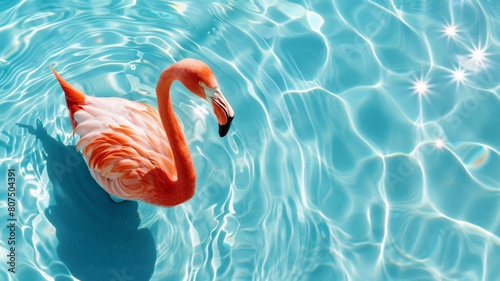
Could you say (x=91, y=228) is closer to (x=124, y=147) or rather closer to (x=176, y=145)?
(x=124, y=147)

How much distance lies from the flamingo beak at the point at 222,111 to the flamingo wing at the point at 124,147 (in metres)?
0.66

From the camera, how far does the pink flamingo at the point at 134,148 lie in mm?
3445

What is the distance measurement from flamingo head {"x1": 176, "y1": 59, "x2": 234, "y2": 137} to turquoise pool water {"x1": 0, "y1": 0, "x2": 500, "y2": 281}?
1.21 metres

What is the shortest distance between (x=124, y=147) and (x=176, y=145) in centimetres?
38

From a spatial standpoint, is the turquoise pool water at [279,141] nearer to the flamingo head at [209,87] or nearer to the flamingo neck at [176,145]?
the flamingo neck at [176,145]

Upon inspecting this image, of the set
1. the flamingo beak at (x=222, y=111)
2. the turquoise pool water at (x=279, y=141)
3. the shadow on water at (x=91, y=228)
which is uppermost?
the flamingo beak at (x=222, y=111)

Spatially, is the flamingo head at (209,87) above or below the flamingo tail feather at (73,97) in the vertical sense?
above

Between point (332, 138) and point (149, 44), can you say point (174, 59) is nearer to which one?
point (149, 44)

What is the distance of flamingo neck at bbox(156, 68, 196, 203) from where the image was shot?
3.26 m

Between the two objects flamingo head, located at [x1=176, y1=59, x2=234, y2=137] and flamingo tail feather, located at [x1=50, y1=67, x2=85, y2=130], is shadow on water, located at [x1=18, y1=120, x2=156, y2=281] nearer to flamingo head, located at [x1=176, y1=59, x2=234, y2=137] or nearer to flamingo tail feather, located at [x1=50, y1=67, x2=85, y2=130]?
flamingo tail feather, located at [x1=50, y1=67, x2=85, y2=130]

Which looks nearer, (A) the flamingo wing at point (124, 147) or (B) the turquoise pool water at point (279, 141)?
(A) the flamingo wing at point (124, 147)

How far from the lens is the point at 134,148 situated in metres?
3.62

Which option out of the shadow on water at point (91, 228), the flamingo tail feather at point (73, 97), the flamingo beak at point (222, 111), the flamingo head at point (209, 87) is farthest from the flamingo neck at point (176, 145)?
the flamingo tail feather at point (73, 97)

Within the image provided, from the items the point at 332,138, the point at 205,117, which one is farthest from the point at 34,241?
the point at 332,138
